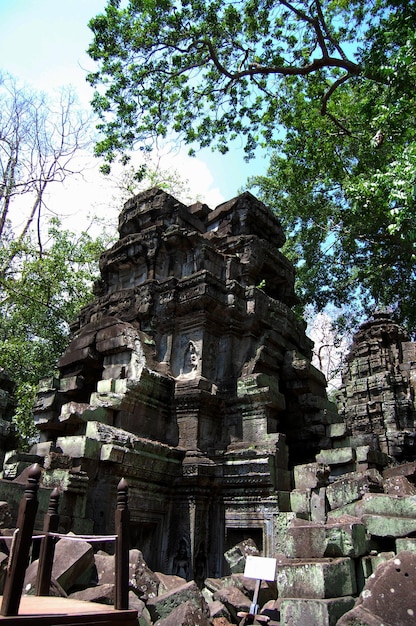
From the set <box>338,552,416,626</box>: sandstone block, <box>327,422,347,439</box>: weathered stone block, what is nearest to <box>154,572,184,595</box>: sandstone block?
<box>338,552,416,626</box>: sandstone block

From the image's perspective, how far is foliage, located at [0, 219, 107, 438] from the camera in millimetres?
15906

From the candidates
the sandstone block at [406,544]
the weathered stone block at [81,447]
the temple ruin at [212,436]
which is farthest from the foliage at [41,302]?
the sandstone block at [406,544]

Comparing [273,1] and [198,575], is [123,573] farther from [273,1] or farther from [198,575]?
[273,1]

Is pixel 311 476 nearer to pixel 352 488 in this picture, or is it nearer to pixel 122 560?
pixel 352 488

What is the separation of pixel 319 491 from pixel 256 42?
29.8 feet

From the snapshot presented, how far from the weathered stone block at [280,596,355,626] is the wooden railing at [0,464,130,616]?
1.88 metres

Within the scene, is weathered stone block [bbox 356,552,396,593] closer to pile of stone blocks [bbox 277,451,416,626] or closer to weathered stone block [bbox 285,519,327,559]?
pile of stone blocks [bbox 277,451,416,626]

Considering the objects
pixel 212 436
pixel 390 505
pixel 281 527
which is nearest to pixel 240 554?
pixel 281 527

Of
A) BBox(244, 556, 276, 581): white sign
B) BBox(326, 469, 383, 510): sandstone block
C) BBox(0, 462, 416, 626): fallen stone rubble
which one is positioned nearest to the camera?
BBox(0, 462, 416, 626): fallen stone rubble

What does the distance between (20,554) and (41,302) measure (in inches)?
576

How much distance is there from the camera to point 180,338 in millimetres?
8805

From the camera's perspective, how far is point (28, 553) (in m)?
2.60

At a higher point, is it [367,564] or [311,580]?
[367,564]

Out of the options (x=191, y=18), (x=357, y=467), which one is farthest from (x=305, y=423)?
(x=191, y=18)
